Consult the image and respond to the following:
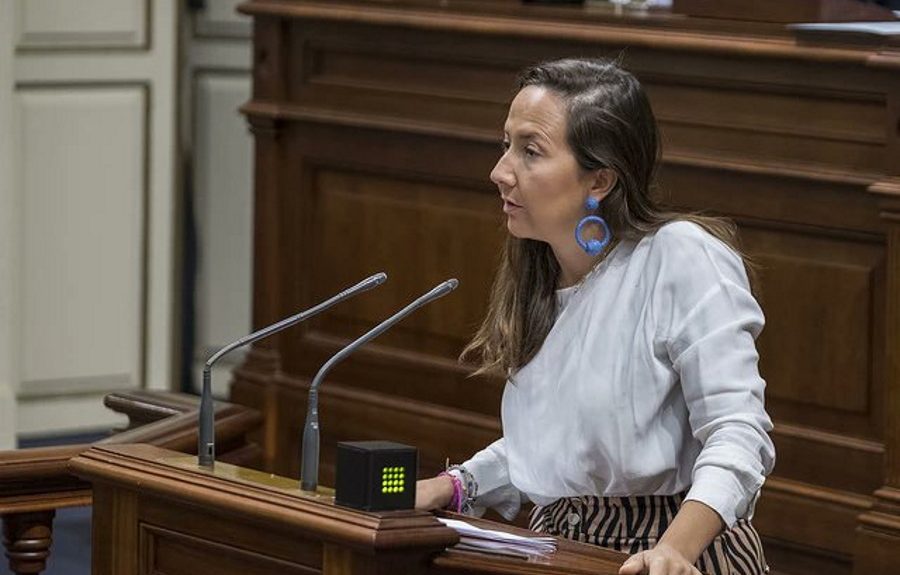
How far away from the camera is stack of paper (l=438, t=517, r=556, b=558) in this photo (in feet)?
7.03

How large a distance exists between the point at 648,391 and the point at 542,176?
1.03ft

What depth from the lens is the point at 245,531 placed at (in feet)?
7.23

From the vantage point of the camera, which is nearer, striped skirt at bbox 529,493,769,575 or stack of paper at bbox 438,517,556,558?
stack of paper at bbox 438,517,556,558

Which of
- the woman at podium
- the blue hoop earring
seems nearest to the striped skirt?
the woman at podium

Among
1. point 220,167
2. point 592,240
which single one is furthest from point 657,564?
point 220,167

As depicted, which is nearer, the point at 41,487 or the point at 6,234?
the point at 41,487

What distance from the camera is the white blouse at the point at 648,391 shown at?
231cm

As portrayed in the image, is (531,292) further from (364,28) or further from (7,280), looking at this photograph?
(7,280)

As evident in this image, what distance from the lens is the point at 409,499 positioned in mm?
2094

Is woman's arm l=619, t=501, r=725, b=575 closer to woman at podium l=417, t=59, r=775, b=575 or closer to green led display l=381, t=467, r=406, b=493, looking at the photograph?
woman at podium l=417, t=59, r=775, b=575

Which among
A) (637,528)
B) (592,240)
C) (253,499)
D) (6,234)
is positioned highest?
(592,240)

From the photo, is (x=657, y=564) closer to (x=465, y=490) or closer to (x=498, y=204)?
(x=465, y=490)

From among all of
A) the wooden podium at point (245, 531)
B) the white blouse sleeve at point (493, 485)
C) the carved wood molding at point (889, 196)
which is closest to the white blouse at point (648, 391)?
the white blouse sleeve at point (493, 485)

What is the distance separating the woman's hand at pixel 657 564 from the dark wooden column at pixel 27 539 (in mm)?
1184
